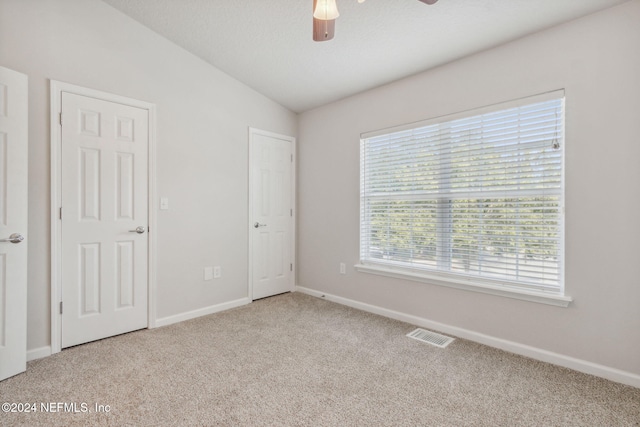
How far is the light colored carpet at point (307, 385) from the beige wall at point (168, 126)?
2.14 feet

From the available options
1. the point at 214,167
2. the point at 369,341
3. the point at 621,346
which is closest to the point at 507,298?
the point at 621,346

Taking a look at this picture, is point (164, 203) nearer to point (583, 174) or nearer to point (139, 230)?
point (139, 230)

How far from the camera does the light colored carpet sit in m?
1.68

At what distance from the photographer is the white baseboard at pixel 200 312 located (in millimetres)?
3010

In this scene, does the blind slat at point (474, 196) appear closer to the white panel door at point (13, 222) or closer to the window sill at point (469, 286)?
the window sill at point (469, 286)

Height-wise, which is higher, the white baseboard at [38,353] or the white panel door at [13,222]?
the white panel door at [13,222]

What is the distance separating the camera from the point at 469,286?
2.67 m

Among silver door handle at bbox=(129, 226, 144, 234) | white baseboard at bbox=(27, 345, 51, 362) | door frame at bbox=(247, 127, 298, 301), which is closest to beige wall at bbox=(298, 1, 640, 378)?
door frame at bbox=(247, 127, 298, 301)

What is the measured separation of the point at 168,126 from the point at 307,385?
2.59 metres

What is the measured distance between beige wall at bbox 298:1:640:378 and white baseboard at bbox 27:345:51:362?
9.95ft

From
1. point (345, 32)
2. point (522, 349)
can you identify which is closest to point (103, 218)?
point (345, 32)

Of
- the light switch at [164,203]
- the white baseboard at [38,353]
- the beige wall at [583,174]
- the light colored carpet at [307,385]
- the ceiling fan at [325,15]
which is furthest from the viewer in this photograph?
the light switch at [164,203]

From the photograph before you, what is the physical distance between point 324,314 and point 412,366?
1.26 meters

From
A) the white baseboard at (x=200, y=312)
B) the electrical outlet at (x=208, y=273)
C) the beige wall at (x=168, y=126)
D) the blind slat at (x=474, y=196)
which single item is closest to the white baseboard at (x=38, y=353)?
the beige wall at (x=168, y=126)
